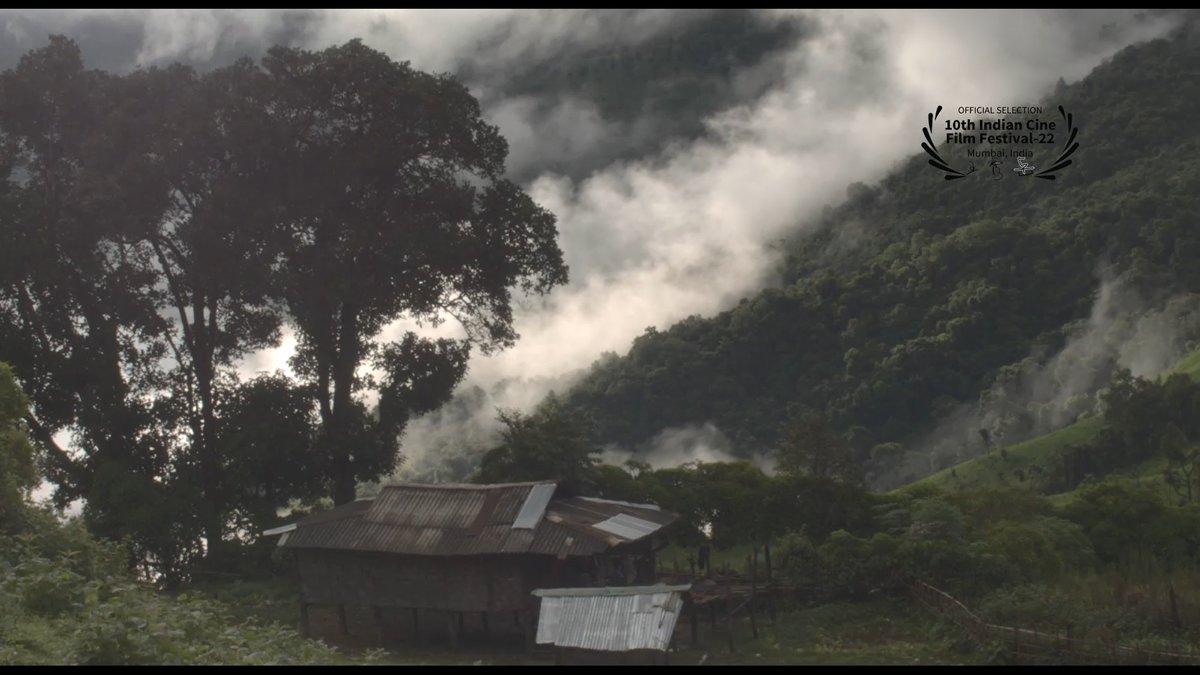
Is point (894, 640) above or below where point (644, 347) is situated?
below

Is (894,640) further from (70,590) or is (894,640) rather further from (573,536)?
(70,590)

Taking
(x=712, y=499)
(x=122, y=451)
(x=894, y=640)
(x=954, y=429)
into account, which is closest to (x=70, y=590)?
(x=894, y=640)

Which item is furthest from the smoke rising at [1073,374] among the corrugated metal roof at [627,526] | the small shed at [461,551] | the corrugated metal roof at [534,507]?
the corrugated metal roof at [534,507]

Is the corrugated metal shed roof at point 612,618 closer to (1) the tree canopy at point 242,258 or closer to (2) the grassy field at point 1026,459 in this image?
(1) the tree canopy at point 242,258

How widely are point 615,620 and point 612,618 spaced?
2.4 inches

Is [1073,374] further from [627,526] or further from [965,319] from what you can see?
[627,526]

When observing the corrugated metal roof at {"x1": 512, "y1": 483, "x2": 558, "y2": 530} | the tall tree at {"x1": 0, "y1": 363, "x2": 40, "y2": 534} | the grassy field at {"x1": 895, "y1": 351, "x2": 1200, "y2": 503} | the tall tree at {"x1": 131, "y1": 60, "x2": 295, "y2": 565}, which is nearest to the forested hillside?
the grassy field at {"x1": 895, "y1": 351, "x2": 1200, "y2": 503}

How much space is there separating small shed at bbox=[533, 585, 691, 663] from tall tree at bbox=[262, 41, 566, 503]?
1317cm

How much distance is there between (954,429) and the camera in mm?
62750

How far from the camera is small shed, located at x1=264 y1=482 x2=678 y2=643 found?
2059 cm

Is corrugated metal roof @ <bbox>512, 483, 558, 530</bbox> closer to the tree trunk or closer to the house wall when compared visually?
the house wall

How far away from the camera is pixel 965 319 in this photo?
65.8 m

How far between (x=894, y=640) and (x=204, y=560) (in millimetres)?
18344

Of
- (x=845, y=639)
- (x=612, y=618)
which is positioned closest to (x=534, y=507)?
(x=612, y=618)
